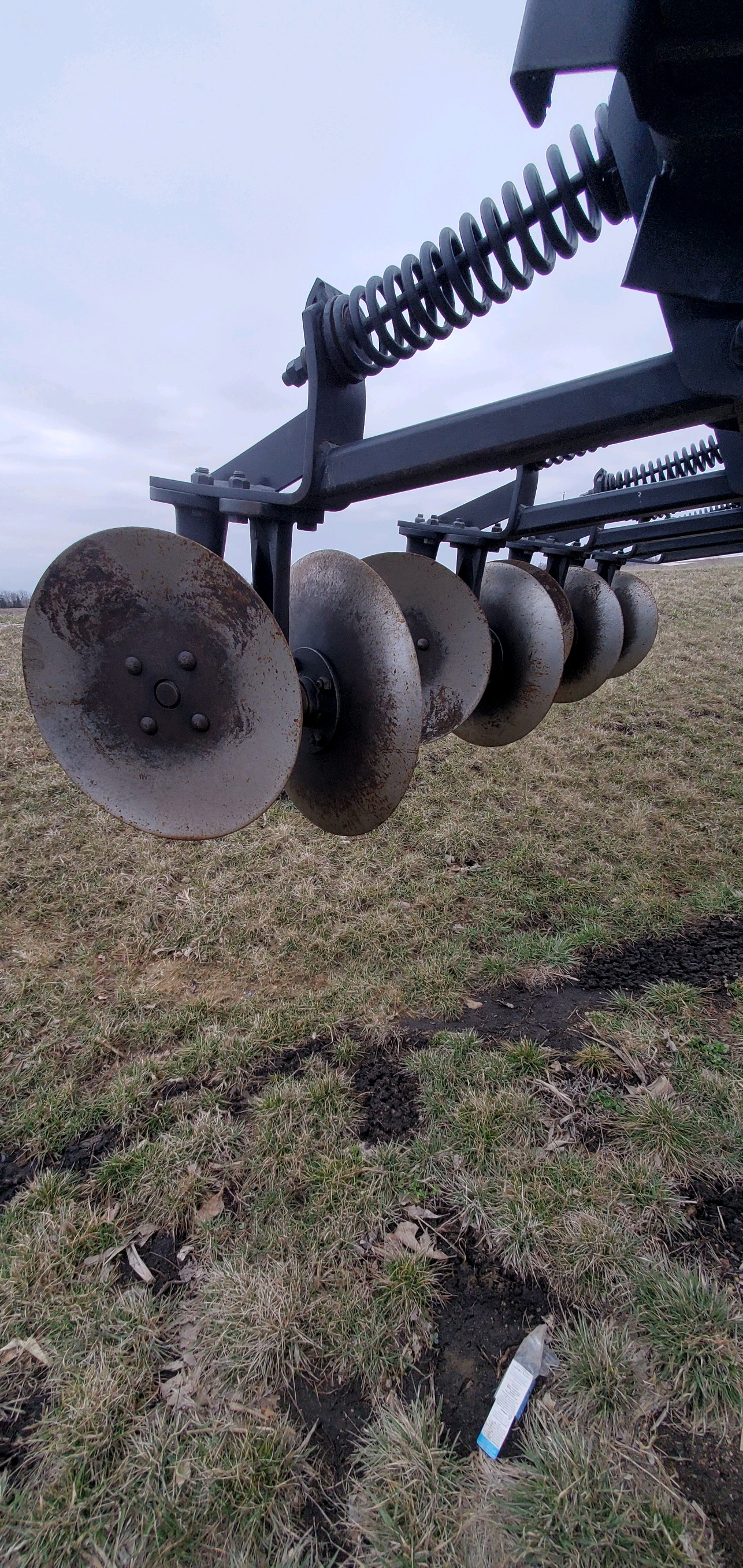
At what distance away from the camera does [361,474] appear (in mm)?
A: 1637

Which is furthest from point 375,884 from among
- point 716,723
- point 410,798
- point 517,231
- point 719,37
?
point 716,723

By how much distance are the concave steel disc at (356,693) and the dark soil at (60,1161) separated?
4.88ft

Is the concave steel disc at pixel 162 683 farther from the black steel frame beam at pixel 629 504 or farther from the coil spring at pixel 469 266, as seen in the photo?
the black steel frame beam at pixel 629 504

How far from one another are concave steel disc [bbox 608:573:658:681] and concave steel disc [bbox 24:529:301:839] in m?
3.09

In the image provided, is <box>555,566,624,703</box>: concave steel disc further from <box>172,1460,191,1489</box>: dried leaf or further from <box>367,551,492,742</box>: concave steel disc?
<box>172,1460,191,1489</box>: dried leaf

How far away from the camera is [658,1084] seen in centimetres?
273

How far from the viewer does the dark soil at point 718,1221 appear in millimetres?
2066

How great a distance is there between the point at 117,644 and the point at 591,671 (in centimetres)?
262

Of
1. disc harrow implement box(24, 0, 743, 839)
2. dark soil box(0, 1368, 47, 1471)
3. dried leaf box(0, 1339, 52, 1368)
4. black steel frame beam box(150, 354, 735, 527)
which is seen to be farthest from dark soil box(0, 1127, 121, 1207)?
black steel frame beam box(150, 354, 735, 527)

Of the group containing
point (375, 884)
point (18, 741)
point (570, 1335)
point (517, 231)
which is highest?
point (517, 231)

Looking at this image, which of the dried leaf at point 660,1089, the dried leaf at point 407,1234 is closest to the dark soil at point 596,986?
the dried leaf at point 660,1089

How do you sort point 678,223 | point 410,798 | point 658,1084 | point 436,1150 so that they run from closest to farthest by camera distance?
point 678,223
point 436,1150
point 658,1084
point 410,798

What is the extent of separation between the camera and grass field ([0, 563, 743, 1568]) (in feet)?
5.06

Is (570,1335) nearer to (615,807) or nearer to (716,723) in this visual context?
(615,807)
